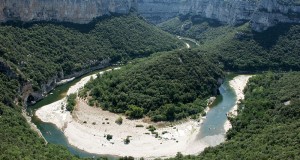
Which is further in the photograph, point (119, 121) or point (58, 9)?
point (58, 9)

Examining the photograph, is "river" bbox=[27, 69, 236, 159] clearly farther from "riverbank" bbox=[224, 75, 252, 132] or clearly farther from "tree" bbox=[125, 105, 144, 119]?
"tree" bbox=[125, 105, 144, 119]

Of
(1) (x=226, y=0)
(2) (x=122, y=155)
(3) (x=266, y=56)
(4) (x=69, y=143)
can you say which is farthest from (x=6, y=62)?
(1) (x=226, y=0)

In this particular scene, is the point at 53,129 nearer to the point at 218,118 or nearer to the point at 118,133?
the point at 118,133

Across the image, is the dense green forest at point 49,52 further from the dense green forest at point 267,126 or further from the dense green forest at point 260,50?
the dense green forest at point 267,126

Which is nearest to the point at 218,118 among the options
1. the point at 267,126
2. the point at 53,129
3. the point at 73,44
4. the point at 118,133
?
the point at 267,126

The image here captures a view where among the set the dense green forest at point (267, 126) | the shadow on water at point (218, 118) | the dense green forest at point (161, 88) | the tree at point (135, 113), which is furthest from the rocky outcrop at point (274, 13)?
the tree at point (135, 113)

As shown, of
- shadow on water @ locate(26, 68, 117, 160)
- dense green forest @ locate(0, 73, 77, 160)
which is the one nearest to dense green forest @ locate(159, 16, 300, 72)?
shadow on water @ locate(26, 68, 117, 160)
